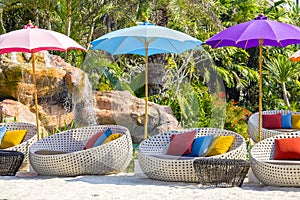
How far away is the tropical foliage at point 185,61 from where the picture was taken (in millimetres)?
14516

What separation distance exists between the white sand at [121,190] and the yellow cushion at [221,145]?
50cm

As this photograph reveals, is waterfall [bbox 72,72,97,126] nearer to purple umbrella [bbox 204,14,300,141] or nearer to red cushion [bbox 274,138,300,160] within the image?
purple umbrella [bbox 204,14,300,141]

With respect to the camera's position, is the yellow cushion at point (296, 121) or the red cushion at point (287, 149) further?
the yellow cushion at point (296, 121)

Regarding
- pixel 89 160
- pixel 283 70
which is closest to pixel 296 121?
pixel 89 160

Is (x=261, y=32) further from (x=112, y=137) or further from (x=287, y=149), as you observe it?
(x=112, y=137)

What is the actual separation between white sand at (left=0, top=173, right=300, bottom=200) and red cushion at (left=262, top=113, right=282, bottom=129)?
3.99 m

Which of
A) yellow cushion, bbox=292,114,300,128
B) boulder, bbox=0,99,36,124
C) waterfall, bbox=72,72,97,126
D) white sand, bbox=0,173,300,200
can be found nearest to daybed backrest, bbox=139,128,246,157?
white sand, bbox=0,173,300,200

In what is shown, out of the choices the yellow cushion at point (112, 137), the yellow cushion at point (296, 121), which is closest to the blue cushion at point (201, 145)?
the yellow cushion at point (112, 137)

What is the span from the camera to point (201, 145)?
25.4 ft

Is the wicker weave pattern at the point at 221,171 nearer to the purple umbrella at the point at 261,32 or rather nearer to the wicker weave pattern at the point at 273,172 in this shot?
the wicker weave pattern at the point at 273,172

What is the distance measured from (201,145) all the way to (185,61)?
326 inches

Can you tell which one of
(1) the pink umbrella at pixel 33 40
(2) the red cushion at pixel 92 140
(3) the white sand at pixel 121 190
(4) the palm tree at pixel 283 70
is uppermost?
(1) the pink umbrella at pixel 33 40

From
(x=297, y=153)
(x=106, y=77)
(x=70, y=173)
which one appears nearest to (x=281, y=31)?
(x=297, y=153)

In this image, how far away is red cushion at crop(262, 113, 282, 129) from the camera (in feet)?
37.7
